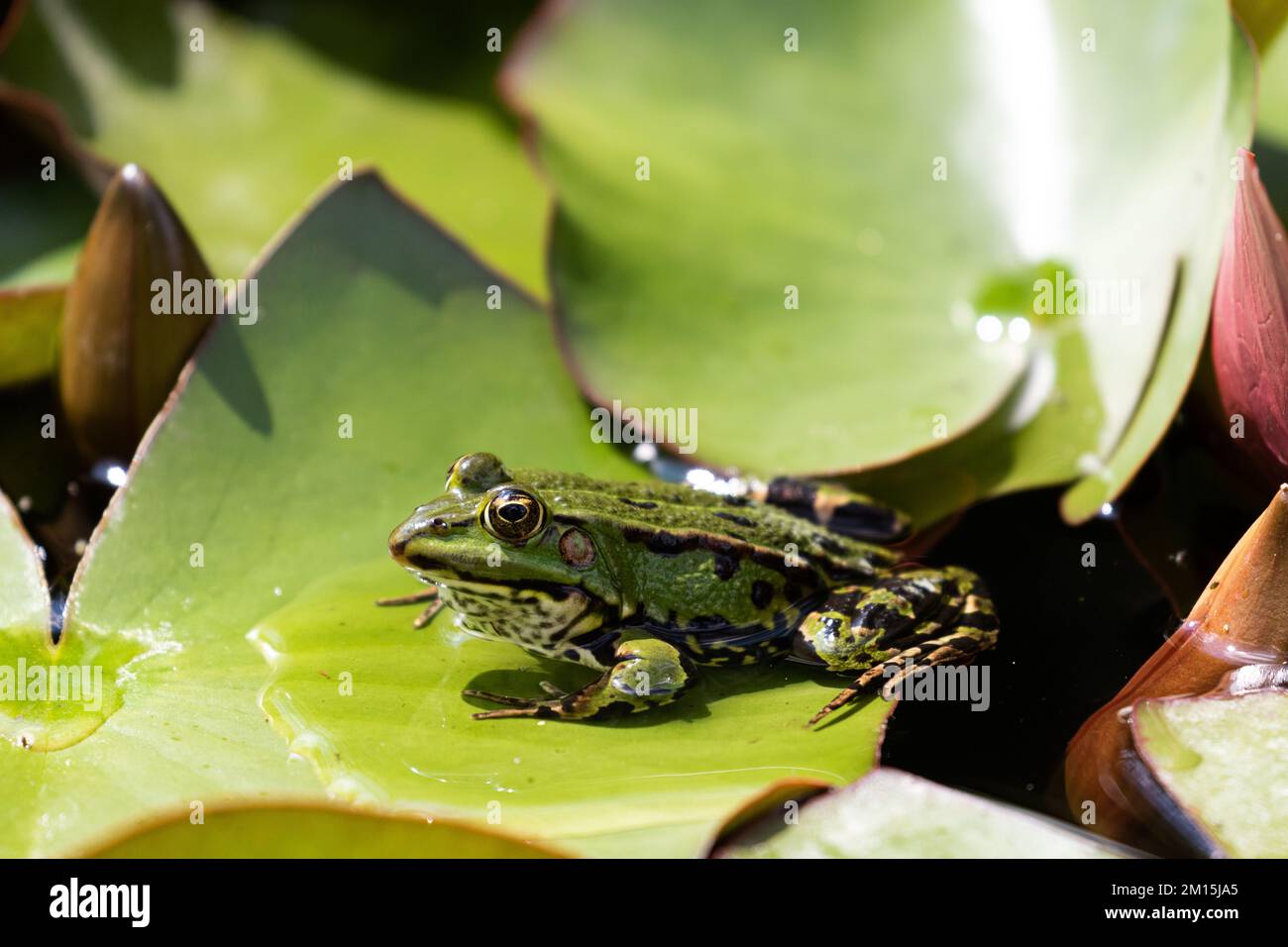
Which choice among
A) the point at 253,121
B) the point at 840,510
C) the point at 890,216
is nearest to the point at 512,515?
the point at 840,510

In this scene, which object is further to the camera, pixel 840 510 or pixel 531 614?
pixel 840 510

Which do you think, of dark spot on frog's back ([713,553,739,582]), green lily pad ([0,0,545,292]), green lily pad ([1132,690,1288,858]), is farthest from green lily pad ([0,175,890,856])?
green lily pad ([0,0,545,292])

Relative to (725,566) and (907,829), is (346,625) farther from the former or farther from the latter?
(907,829)

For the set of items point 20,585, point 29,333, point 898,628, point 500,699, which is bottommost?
point 500,699

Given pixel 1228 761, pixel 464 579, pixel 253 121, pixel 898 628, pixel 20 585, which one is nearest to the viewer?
pixel 1228 761

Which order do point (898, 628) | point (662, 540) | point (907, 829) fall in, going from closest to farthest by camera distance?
point (907, 829), point (898, 628), point (662, 540)

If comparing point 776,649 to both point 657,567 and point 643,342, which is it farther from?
point 643,342

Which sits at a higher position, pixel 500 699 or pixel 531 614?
pixel 531 614

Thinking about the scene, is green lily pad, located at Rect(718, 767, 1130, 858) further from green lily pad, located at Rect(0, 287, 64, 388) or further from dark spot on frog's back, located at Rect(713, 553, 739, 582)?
green lily pad, located at Rect(0, 287, 64, 388)
